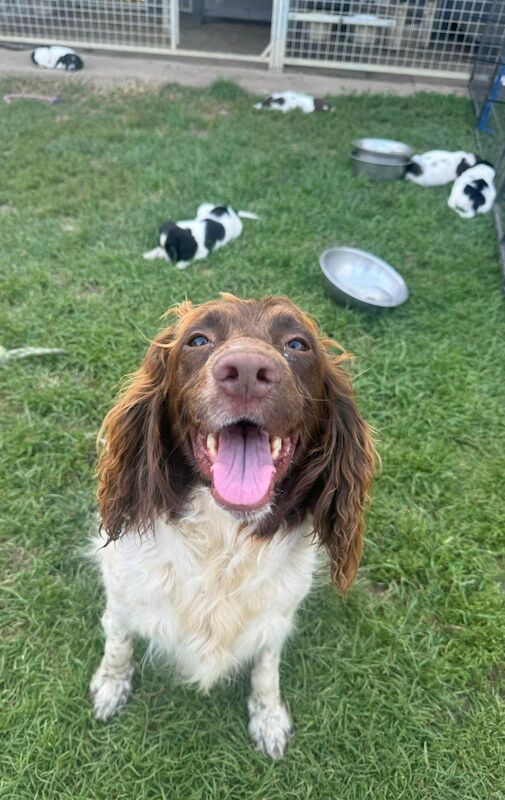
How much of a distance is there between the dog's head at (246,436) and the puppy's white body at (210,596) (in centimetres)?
9

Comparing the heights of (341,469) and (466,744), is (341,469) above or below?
above

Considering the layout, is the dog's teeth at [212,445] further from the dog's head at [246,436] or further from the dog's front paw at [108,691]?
the dog's front paw at [108,691]

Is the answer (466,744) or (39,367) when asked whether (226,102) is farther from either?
(466,744)

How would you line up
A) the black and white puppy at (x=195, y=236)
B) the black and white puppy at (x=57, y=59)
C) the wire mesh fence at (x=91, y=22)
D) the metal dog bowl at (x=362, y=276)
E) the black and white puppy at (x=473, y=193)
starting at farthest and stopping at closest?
1. the wire mesh fence at (x=91, y=22)
2. the black and white puppy at (x=57, y=59)
3. the black and white puppy at (x=473, y=193)
4. the black and white puppy at (x=195, y=236)
5. the metal dog bowl at (x=362, y=276)

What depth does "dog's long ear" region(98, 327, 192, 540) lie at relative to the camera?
1656mm

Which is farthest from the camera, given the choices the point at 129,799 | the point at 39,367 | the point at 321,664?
the point at 39,367

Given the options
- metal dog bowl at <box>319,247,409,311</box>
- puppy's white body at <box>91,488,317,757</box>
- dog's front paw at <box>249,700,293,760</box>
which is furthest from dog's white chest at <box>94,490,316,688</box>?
metal dog bowl at <box>319,247,409,311</box>

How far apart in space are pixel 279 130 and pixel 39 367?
429cm

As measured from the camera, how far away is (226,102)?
710 cm

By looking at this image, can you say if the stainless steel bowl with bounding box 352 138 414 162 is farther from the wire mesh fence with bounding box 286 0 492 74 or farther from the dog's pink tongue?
the dog's pink tongue

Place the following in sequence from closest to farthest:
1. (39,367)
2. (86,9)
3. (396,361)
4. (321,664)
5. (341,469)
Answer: (341,469)
(321,664)
(39,367)
(396,361)
(86,9)

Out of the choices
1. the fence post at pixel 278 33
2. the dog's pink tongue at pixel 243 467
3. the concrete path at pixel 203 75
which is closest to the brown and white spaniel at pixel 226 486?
the dog's pink tongue at pixel 243 467

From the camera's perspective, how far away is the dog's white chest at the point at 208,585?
5.69ft

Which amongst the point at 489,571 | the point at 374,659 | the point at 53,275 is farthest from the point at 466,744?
the point at 53,275
